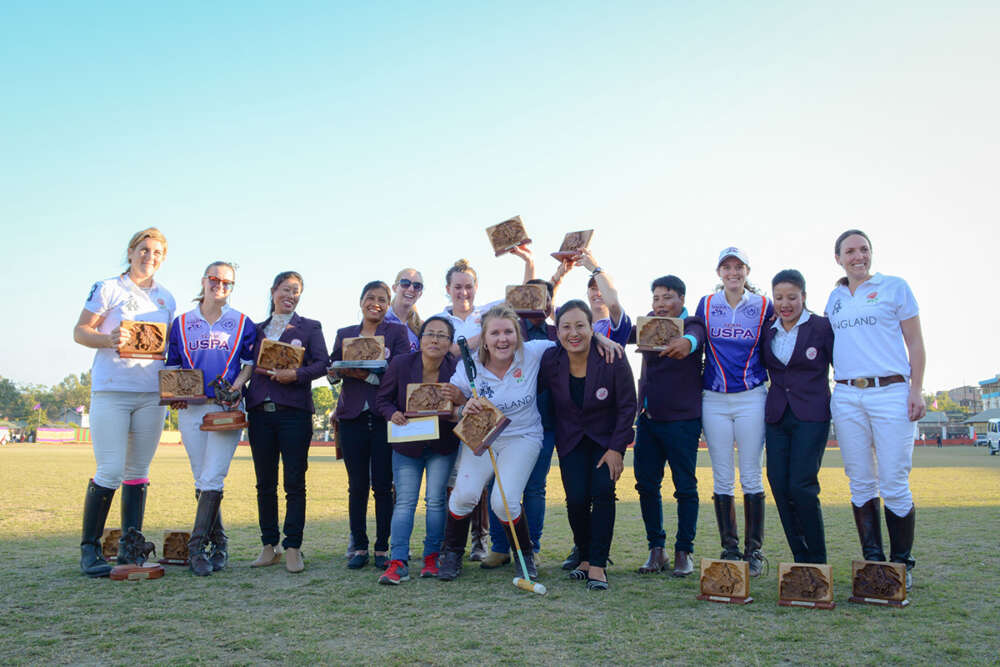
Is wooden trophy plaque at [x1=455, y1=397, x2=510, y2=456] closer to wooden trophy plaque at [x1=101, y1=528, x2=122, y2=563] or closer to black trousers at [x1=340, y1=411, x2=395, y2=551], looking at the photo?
black trousers at [x1=340, y1=411, x2=395, y2=551]

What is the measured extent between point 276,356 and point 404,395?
3.68 ft

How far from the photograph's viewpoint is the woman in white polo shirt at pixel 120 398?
5254 millimetres

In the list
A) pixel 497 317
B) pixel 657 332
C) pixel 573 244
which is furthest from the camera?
pixel 573 244

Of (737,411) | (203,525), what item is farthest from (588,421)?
(203,525)

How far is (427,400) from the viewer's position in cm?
511

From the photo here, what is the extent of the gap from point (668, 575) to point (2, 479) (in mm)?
15688

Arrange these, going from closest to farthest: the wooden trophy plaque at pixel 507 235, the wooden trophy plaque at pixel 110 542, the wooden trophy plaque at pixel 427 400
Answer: the wooden trophy plaque at pixel 427 400
the wooden trophy plaque at pixel 110 542
the wooden trophy plaque at pixel 507 235

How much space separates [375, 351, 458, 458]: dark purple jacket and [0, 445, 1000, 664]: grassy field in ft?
3.31

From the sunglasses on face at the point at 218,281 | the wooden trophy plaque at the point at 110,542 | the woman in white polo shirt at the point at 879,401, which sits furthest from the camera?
the wooden trophy plaque at the point at 110,542

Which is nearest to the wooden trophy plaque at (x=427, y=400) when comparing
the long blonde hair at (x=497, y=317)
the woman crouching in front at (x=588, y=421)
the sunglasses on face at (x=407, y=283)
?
the long blonde hair at (x=497, y=317)

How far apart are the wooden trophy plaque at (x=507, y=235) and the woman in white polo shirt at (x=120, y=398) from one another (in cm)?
303

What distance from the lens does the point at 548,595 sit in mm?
4512

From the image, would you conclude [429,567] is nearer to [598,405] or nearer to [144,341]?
[598,405]

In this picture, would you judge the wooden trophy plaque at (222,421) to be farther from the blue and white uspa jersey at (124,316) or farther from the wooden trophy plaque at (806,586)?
the wooden trophy plaque at (806,586)
